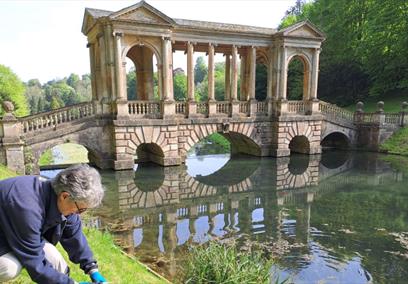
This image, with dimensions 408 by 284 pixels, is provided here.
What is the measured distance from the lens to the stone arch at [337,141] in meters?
22.6

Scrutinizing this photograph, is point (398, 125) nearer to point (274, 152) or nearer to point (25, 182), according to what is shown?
point (274, 152)

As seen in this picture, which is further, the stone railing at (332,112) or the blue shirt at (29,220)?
the stone railing at (332,112)

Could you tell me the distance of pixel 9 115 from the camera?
12680 millimetres

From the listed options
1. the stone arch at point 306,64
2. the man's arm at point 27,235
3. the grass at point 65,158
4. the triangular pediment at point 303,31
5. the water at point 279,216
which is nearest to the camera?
the man's arm at point 27,235

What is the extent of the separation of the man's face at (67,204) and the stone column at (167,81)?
44.7ft

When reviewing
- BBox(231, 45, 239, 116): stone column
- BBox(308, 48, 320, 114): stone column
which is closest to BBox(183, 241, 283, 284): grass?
BBox(231, 45, 239, 116): stone column

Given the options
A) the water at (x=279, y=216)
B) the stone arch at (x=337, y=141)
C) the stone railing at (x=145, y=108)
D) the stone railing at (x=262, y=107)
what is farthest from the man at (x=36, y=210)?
the stone arch at (x=337, y=141)

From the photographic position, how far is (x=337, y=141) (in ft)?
78.8

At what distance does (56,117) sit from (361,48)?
26.4 m

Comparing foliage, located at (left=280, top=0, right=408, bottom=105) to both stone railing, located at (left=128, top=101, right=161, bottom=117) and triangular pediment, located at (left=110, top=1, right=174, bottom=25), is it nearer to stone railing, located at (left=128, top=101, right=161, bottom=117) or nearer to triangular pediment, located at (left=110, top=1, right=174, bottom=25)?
triangular pediment, located at (left=110, top=1, right=174, bottom=25)

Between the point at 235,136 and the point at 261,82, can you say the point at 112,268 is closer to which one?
the point at 235,136

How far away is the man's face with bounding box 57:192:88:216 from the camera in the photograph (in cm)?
250

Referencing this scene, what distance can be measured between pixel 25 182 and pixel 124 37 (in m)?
13.8

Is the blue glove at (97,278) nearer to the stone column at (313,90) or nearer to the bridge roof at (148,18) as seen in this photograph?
the bridge roof at (148,18)
